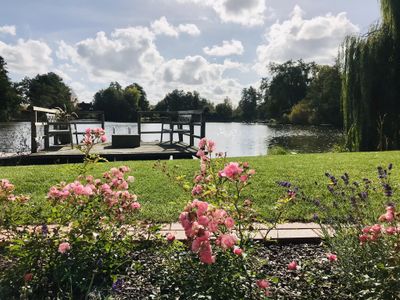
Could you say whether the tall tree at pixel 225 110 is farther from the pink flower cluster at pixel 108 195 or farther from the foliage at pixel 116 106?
the pink flower cluster at pixel 108 195

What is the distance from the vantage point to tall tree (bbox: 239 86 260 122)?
280 ft

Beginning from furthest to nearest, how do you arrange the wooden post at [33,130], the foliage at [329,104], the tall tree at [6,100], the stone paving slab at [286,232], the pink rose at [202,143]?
the tall tree at [6,100] → the foliage at [329,104] → the wooden post at [33,130] → the stone paving slab at [286,232] → the pink rose at [202,143]

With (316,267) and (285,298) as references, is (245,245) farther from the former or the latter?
(316,267)

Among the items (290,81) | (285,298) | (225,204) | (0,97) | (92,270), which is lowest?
(285,298)

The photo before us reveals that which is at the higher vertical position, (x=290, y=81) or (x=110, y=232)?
(x=290, y=81)

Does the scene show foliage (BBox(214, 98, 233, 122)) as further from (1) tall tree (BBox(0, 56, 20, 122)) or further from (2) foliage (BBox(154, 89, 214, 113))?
(1) tall tree (BBox(0, 56, 20, 122))

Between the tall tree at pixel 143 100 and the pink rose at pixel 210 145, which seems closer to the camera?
the pink rose at pixel 210 145

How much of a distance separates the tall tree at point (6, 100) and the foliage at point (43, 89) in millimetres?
9599

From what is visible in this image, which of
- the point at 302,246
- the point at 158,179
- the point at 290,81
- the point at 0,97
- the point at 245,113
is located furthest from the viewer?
the point at 245,113

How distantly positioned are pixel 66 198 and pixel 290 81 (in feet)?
222

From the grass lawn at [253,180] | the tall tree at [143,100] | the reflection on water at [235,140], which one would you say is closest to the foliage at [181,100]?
the tall tree at [143,100]

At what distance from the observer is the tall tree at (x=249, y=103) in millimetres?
85375

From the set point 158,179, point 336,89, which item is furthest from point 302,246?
point 336,89

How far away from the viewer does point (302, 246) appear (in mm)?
2938
